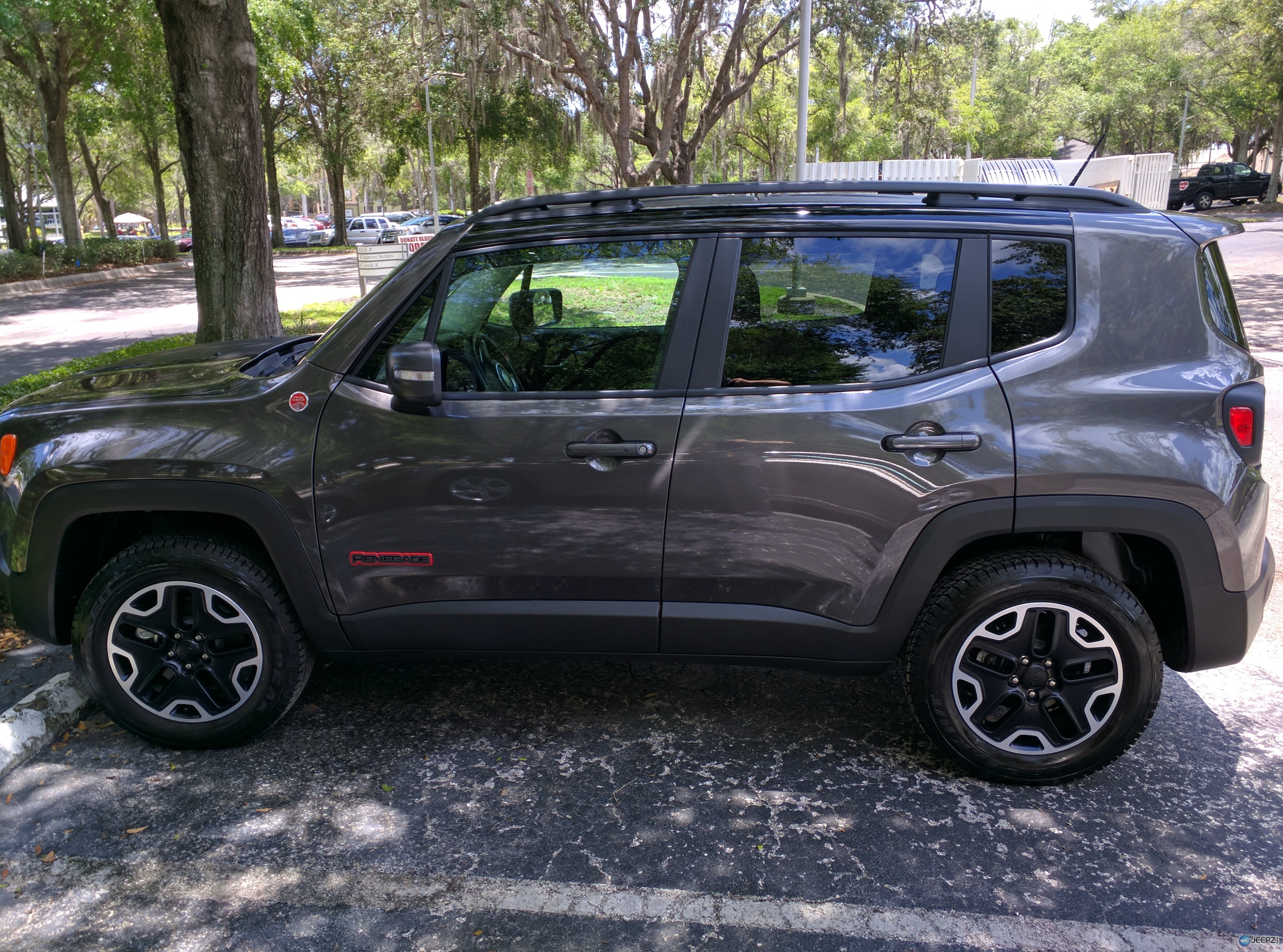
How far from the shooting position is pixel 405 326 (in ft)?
10.3

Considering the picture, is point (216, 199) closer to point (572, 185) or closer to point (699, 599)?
point (699, 599)

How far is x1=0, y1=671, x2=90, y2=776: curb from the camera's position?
10.9 ft

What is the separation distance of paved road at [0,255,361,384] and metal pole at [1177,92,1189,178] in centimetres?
4075

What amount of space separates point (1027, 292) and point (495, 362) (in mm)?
1752

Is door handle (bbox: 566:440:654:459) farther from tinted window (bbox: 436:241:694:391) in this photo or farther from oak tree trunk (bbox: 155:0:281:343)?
oak tree trunk (bbox: 155:0:281:343)

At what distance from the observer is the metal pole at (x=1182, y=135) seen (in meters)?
48.3

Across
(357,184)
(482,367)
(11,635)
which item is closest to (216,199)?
(11,635)

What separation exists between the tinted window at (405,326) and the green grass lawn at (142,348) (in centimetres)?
53

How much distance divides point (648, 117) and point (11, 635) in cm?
1999

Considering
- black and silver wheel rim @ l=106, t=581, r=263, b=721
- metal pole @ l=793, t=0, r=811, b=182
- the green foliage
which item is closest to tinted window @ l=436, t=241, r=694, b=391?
black and silver wheel rim @ l=106, t=581, r=263, b=721

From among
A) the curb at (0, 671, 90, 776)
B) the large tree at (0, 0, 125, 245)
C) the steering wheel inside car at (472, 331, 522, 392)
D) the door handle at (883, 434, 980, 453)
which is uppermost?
the large tree at (0, 0, 125, 245)

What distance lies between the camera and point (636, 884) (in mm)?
2680

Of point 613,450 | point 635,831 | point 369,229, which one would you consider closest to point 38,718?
point 635,831

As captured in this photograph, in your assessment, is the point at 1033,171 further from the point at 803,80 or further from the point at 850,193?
the point at 850,193
